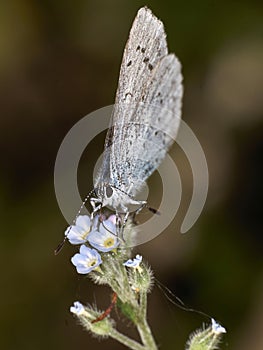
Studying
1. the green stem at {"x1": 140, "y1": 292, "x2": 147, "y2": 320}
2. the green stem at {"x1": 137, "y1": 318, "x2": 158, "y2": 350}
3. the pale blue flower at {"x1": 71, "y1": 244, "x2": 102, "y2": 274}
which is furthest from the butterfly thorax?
the green stem at {"x1": 137, "y1": 318, "x2": 158, "y2": 350}

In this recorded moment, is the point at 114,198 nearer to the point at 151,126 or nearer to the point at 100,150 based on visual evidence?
the point at 151,126

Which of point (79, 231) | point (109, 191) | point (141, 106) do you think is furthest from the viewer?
point (141, 106)

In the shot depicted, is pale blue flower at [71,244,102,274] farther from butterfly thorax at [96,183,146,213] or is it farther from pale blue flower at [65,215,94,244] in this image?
butterfly thorax at [96,183,146,213]

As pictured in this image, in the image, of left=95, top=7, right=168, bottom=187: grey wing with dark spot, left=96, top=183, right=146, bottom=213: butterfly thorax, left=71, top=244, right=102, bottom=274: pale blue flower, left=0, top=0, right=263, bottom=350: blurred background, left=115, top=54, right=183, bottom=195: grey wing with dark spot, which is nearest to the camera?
left=71, top=244, right=102, bottom=274: pale blue flower

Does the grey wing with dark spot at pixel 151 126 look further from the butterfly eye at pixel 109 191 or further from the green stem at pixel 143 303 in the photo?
the green stem at pixel 143 303

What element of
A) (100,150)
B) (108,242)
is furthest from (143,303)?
(100,150)

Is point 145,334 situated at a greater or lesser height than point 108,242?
lesser

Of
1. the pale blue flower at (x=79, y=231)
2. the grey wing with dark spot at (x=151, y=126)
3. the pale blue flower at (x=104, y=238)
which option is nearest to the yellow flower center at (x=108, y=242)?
the pale blue flower at (x=104, y=238)
